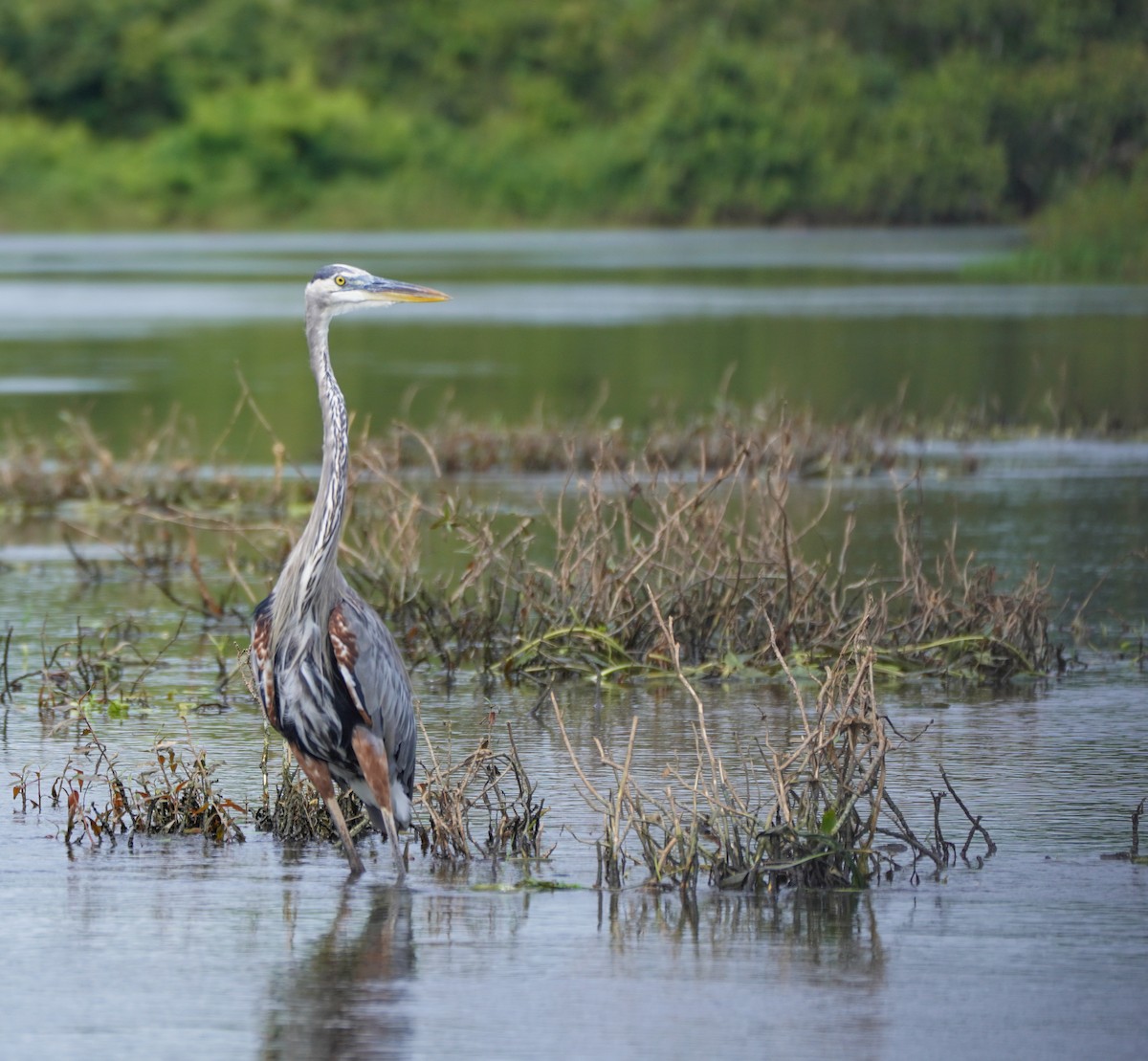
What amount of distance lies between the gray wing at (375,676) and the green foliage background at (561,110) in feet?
177

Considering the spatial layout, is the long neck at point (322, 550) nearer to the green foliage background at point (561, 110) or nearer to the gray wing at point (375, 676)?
the gray wing at point (375, 676)

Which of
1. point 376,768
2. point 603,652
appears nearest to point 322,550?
point 376,768

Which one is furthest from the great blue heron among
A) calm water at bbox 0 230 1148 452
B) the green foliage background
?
the green foliage background

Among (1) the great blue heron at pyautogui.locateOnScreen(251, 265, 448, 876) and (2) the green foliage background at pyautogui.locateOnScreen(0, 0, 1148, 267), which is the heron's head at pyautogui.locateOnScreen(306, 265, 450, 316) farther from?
(2) the green foliage background at pyautogui.locateOnScreen(0, 0, 1148, 267)

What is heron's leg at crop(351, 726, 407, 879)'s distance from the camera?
6055 millimetres

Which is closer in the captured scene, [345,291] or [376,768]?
[376,768]

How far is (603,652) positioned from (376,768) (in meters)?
3.03

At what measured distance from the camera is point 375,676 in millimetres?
6113

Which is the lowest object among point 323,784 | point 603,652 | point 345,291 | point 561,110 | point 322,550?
point 323,784

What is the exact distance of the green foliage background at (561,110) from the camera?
6309 centimetres

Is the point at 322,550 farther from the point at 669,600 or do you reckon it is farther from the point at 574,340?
the point at 574,340

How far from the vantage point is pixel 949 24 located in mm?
70938

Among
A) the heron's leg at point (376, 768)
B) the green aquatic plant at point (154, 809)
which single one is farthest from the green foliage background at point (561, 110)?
the heron's leg at point (376, 768)

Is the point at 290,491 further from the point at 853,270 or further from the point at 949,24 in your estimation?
the point at 949,24
